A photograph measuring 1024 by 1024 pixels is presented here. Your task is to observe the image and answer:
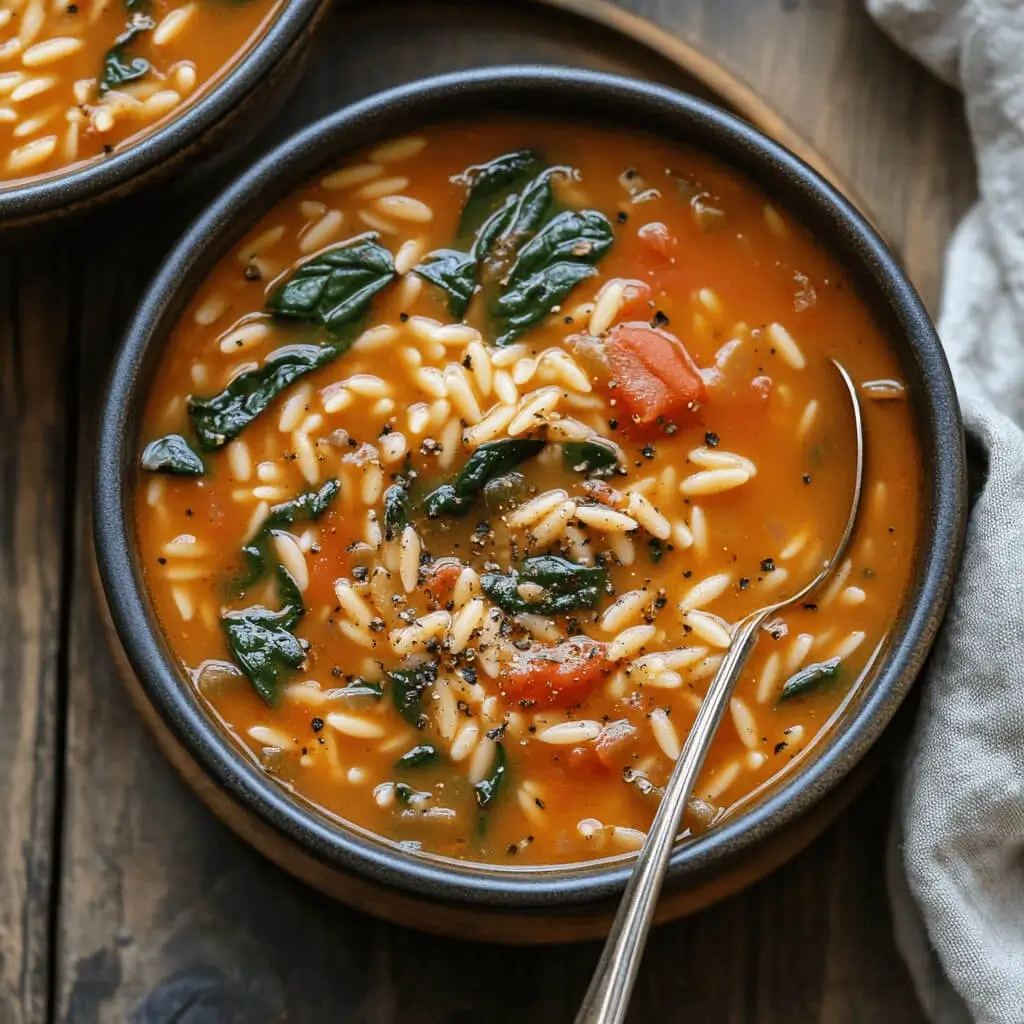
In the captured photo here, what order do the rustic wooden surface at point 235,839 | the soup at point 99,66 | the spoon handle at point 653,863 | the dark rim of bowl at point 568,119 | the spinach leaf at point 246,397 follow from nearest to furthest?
the spoon handle at point 653,863, the dark rim of bowl at point 568,119, the spinach leaf at point 246,397, the soup at point 99,66, the rustic wooden surface at point 235,839

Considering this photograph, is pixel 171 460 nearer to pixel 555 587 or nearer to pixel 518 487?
→ pixel 518 487

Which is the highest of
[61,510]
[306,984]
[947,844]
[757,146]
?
[757,146]

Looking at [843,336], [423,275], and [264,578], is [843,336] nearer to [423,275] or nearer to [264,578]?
[423,275]

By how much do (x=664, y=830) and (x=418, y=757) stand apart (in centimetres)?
46

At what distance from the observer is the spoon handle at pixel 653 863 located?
7.71 feet

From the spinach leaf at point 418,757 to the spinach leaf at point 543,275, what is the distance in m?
0.74

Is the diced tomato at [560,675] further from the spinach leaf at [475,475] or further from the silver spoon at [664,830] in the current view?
the spinach leaf at [475,475]

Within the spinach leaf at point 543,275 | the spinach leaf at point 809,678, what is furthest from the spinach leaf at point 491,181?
the spinach leaf at point 809,678

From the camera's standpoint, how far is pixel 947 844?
9.32 ft

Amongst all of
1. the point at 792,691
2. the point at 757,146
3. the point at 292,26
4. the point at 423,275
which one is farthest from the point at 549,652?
the point at 292,26

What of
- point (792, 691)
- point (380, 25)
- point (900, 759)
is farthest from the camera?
point (380, 25)

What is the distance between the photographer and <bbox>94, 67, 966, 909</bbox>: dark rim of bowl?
2602 mm

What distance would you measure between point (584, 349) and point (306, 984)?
52.2 inches

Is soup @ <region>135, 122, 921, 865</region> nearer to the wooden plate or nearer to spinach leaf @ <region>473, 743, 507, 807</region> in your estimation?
spinach leaf @ <region>473, 743, 507, 807</region>
